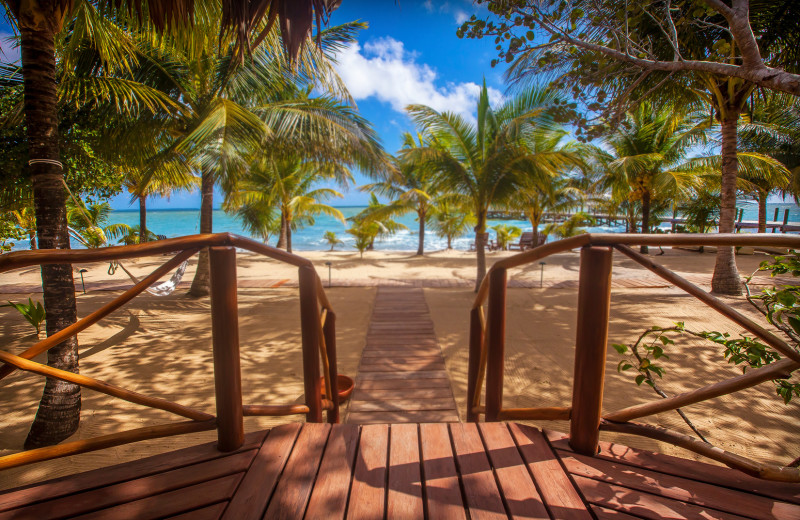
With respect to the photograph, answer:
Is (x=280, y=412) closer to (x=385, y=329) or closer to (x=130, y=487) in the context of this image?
(x=130, y=487)

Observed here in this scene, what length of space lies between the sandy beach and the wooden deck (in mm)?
1635

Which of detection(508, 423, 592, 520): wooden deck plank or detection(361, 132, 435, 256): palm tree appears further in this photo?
detection(361, 132, 435, 256): palm tree

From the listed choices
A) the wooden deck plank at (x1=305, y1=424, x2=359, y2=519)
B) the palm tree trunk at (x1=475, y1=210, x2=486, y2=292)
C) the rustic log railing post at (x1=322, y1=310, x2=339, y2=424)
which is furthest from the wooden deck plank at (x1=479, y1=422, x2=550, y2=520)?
the palm tree trunk at (x1=475, y1=210, x2=486, y2=292)

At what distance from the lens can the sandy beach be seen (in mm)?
3031

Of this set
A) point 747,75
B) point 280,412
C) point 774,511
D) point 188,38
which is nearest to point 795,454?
point 774,511

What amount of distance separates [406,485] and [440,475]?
15 cm

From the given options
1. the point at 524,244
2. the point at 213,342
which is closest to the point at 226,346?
the point at 213,342

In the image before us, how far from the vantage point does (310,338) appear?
7.00 ft

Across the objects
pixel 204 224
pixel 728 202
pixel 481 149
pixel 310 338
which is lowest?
pixel 310 338

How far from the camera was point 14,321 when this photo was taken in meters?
6.16

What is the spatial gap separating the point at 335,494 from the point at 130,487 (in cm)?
80

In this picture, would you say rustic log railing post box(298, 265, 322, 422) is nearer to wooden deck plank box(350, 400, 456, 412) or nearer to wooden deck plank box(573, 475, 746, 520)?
wooden deck plank box(350, 400, 456, 412)

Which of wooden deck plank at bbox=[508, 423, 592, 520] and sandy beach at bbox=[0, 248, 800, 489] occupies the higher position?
wooden deck plank at bbox=[508, 423, 592, 520]

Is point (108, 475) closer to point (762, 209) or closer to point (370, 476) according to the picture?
point (370, 476)
